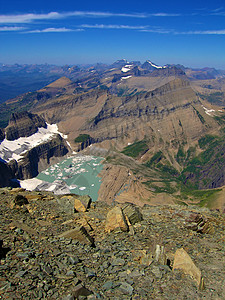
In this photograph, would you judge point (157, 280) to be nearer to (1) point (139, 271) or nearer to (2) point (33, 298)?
(1) point (139, 271)

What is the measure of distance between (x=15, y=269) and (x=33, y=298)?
2287 mm

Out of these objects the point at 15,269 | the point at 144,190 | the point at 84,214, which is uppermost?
the point at 15,269

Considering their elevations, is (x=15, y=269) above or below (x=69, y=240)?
above

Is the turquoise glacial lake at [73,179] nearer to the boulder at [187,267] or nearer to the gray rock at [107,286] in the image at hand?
the boulder at [187,267]

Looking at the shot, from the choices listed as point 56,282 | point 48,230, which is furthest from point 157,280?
point 48,230

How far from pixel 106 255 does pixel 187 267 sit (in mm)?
5053

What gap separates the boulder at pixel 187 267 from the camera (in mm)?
12625

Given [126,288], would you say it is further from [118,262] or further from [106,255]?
[106,255]

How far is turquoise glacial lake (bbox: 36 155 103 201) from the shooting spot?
15726 cm

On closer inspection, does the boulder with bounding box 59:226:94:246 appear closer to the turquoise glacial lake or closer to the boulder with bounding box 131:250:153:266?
the boulder with bounding box 131:250:153:266

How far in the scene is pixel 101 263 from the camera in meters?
13.6

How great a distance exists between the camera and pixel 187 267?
44.4 feet

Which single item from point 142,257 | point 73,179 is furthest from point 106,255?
point 73,179

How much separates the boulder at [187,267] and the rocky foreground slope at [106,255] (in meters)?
0.05
